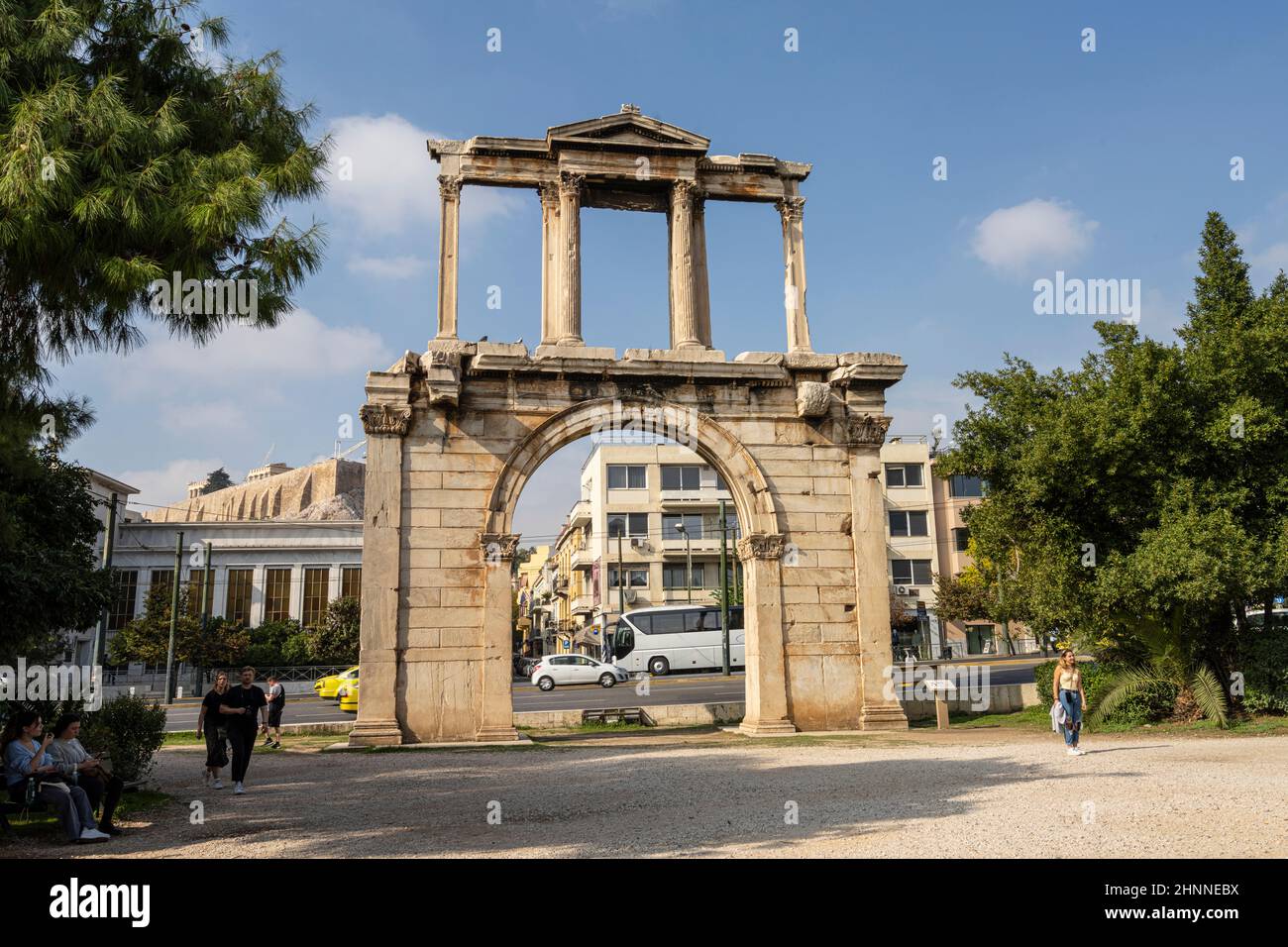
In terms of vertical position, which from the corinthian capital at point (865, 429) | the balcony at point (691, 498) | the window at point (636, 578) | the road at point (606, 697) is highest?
the balcony at point (691, 498)

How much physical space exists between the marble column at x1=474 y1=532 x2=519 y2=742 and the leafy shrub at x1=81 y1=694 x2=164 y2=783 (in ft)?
20.6

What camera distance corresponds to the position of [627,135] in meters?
19.7

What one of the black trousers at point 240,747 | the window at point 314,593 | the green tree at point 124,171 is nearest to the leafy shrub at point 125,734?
the black trousers at point 240,747

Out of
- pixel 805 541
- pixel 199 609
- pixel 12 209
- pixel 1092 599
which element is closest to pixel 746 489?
pixel 805 541

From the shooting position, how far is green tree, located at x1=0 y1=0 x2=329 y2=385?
7508 millimetres

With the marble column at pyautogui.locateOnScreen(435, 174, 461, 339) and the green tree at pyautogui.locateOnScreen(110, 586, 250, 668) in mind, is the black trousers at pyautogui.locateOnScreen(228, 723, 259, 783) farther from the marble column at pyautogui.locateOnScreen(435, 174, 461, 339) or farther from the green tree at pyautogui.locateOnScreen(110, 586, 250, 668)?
the green tree at pyautogui.locateOnScreen(110, 586, 250, 668)

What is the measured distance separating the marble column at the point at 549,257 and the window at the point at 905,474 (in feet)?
131

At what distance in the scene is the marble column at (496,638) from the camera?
1734cm

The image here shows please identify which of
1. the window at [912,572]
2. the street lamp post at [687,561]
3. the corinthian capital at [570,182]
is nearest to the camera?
the corinthian capital at [570,182]

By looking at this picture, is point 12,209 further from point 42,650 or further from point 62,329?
point 42,650

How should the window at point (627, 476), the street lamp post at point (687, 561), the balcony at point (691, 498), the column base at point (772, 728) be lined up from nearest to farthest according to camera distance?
the column base at point (772, 728) < the street lamp post at point (687, 561) < the balcony at point (691, 498) < the window at point (627, 476)

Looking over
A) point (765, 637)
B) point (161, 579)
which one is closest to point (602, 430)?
point (765, 637)

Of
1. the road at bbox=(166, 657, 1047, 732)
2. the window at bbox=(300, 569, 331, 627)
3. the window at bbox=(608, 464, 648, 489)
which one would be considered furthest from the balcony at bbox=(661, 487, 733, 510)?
the window at bbox=(300, 569, 331, 627)

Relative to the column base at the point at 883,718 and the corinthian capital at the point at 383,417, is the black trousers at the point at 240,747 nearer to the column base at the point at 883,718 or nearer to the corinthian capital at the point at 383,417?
the corinthian capital at the point at 383,417
